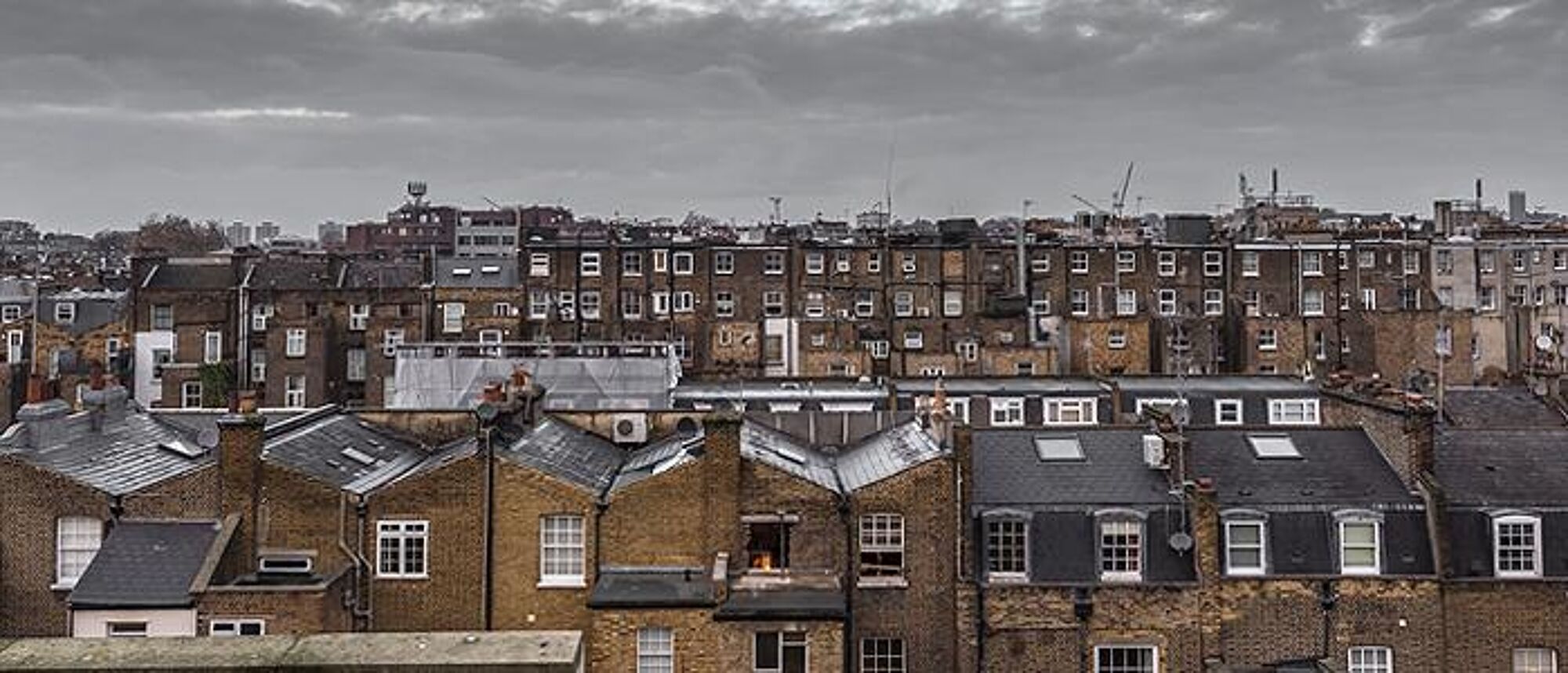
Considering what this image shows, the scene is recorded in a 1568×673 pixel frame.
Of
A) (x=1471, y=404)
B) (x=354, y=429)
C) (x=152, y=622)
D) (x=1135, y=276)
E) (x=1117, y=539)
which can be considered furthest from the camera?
(x=1135, y=276)

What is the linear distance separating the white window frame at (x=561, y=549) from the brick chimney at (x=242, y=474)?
6218 millimetres

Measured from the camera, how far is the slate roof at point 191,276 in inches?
3314

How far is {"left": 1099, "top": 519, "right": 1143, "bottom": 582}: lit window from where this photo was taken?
103 ft

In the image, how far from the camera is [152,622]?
2945cm

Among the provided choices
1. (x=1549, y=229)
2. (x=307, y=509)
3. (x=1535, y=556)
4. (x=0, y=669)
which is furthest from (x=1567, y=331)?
(x=0, y=669)

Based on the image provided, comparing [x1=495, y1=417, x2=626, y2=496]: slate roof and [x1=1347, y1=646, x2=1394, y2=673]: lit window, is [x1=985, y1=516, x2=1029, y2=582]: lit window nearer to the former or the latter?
[x1=1347, y1=646, x2=1394, y2=673]: lit window

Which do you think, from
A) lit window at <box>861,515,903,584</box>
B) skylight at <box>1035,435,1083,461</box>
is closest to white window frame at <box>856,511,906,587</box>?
lit window at <box>861,515,903,584</box>

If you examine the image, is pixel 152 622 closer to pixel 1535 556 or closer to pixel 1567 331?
pixel 1535 556

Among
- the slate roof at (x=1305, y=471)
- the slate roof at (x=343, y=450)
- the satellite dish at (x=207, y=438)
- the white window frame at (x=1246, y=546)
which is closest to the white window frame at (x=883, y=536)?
the white window frame at (x=1246, y=546)

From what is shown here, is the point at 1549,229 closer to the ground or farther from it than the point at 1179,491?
farther from it

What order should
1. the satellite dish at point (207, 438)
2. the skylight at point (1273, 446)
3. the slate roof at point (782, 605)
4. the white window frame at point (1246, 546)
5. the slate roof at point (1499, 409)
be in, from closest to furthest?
the slate roof at point (782, 605) < the white window frame at point (1246, 546) < the skylight at point (1273, 446) < the satellite dish at point (207, 438) < the slate roof at point (1499, 409)

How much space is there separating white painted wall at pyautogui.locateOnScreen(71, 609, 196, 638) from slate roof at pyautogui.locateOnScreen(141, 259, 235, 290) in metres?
58.2

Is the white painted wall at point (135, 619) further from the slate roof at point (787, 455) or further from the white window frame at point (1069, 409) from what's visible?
the white window frame at point (1069, 409)

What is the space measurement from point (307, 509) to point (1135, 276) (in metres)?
63.3
